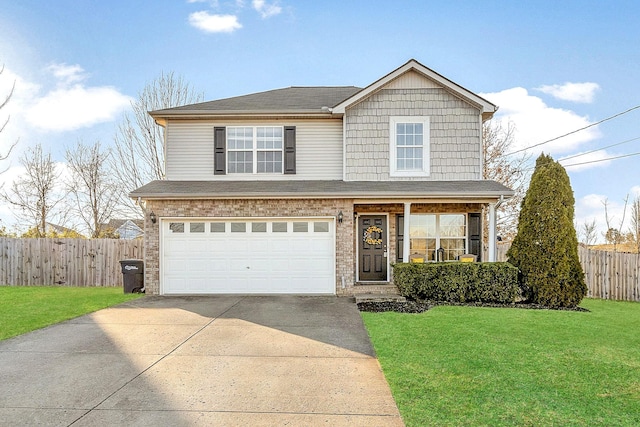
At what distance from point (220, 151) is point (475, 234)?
27.9 ft

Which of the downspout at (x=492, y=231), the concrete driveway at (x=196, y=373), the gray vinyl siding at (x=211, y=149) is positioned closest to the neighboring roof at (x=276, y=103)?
the gray vinyl siding at (x=211, y=149)

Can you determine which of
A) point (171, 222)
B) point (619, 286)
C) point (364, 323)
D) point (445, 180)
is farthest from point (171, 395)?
point (619, 286)

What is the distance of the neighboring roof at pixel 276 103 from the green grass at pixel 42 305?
5.73 meters

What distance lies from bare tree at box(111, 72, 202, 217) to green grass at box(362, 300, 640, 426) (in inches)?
642

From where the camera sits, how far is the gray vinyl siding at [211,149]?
12.4m

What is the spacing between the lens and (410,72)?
12.1 m

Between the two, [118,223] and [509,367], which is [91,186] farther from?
[509,367]

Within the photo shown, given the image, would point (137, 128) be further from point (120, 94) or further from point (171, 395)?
point (171, 395)

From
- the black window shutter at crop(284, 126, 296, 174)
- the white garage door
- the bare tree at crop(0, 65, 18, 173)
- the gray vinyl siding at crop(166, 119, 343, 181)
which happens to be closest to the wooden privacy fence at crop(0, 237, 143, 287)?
the bare tree at crop(0, 65, 18, 173)

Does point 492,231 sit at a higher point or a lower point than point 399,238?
higher

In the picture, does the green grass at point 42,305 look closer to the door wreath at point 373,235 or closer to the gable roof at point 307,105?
the gable roof at point 307,105

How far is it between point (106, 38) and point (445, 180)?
14.3 meters

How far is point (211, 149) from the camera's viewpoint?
12438 millimetres

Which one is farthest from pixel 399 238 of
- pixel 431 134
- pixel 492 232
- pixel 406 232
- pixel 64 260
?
pixel 64 260
